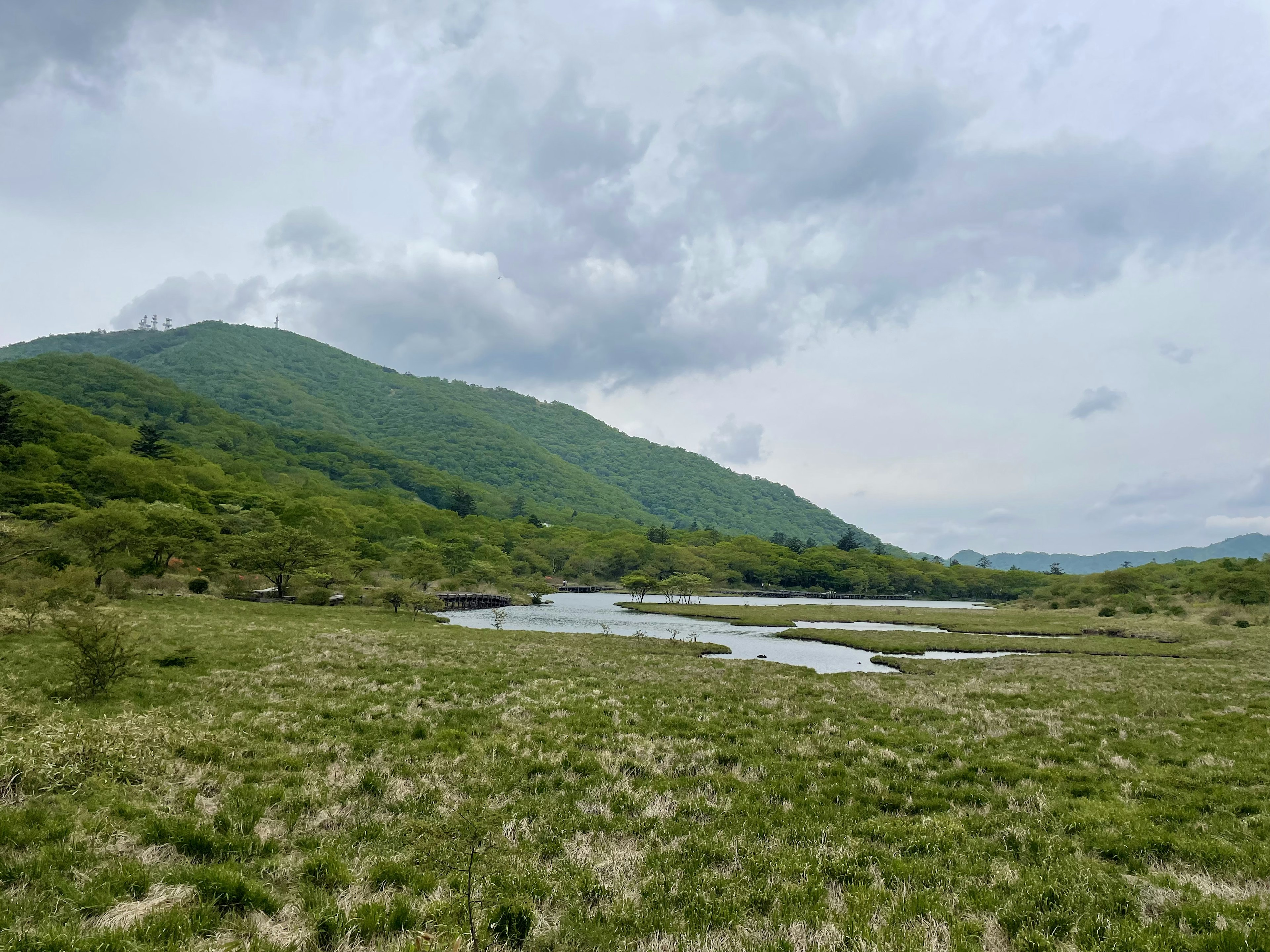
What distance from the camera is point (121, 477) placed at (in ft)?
331

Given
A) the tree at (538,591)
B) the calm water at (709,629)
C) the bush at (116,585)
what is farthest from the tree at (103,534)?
the tree at (538,591)

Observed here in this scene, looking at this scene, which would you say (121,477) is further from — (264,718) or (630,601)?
(264,718)

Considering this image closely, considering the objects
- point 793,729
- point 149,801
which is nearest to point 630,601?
point 793,729

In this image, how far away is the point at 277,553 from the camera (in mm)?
65188

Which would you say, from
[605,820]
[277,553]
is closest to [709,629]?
[277,553]

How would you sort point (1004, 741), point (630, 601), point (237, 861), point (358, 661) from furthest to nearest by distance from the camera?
1. point (630, 601)
2. point (358, 661)
3. point (1004, 741)
4. point (237, 861)

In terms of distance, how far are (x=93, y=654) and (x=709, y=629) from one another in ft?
199

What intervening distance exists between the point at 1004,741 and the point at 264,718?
65.8 ft

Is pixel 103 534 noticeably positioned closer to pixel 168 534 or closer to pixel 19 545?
pixel 19 545

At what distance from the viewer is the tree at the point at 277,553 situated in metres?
65.1

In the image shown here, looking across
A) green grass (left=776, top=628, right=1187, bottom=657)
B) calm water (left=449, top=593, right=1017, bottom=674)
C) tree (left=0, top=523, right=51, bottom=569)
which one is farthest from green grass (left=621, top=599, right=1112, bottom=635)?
tree (left=0, top=523, right=51, bottom=569)

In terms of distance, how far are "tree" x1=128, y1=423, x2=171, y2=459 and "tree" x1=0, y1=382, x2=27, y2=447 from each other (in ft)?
59.3

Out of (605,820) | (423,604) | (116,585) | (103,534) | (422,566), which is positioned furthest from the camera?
(422,566)

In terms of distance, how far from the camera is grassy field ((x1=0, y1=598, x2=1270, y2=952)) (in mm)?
6625
